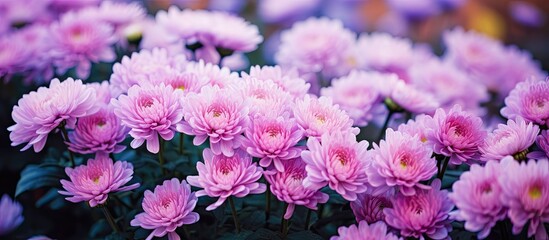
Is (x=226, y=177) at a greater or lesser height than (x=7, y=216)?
greater

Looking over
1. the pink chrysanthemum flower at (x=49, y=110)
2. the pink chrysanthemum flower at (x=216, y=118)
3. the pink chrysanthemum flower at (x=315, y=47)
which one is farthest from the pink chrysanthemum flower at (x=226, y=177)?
the pink chrysanthemum flower at (x=315, y=47)

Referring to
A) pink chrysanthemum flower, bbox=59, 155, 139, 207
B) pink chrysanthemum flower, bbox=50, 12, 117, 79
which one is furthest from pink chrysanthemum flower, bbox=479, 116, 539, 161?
pink chrysanthemum flower, bbox=50, 12, 117, 79

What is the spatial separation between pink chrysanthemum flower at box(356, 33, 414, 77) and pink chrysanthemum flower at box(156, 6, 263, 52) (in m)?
0.42

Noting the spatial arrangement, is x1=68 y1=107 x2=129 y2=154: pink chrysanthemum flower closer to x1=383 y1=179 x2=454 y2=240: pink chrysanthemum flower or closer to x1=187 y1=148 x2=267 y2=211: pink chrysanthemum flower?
x1=187 y1=148 x2=267 y2=211: pink chrysanthemum flower

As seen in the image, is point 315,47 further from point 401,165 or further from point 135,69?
point 401,165

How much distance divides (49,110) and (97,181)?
141 millimetres

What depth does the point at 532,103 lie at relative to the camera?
38.0 inches

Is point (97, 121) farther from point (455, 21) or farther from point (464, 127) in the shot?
point (455, 21)

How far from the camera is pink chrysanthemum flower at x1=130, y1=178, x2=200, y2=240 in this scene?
2.92 ft

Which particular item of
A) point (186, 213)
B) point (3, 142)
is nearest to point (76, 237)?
point (3, 142)

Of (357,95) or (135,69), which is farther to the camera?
(357,95)

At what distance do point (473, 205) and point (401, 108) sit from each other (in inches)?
19.6

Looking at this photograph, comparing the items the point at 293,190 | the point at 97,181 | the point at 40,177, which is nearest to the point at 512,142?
the point at 293,190

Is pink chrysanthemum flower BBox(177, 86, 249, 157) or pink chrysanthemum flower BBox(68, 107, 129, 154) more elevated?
pink chrysanthemum flower BBox(177, 86, 249, 157)
